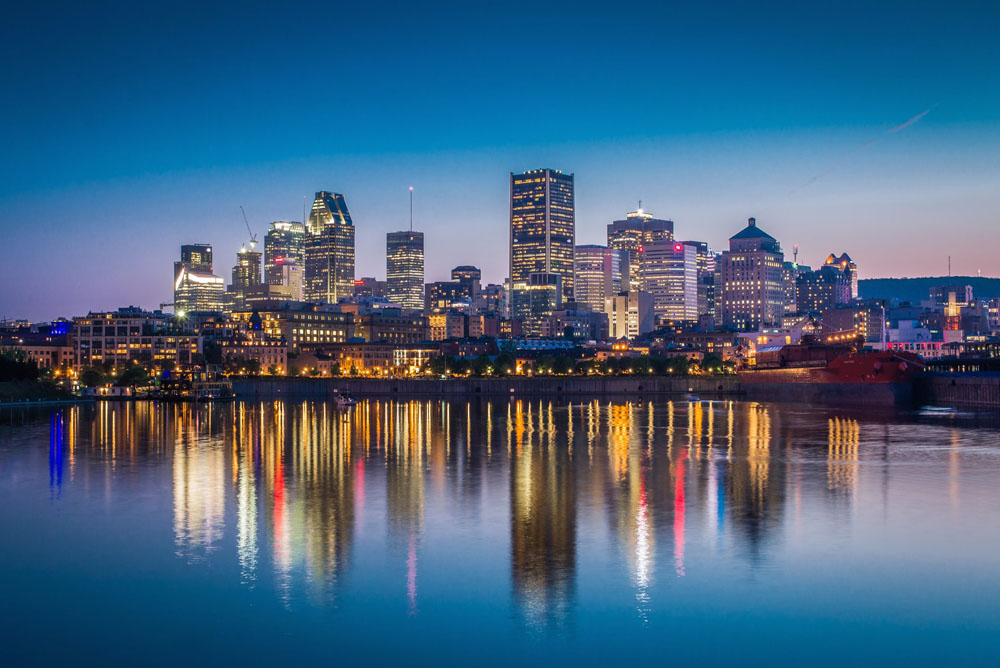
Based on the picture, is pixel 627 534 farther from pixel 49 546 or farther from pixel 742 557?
pixel 49 546

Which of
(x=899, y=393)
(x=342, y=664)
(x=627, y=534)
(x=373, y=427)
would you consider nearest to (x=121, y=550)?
(x=342, y=664)

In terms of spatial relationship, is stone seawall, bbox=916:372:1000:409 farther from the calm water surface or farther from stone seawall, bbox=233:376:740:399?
the calm water surface

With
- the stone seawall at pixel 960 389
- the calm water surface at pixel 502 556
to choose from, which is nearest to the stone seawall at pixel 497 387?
the stone seawall at pixel 960 389

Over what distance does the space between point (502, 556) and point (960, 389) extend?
98.0 metres

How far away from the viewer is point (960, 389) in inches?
4390

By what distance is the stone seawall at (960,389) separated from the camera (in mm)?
106062

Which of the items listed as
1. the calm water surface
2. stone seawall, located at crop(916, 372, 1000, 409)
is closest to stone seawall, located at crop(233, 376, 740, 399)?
stone seawall, located at crop(916, 372, 1000, 409)

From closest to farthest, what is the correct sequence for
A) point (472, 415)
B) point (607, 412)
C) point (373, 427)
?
point (373, 427) → point (472, 415) → point (607, 412)

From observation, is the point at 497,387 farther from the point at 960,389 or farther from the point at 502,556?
the point at 502,556

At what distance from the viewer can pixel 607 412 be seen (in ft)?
355

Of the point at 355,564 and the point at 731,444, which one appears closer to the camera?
the point at 355,564

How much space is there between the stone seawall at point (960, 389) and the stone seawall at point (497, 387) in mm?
47984

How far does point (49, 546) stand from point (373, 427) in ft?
166

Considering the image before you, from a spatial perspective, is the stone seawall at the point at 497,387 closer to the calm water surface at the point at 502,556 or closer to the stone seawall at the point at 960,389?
the stone seawall at the point at 960,389
